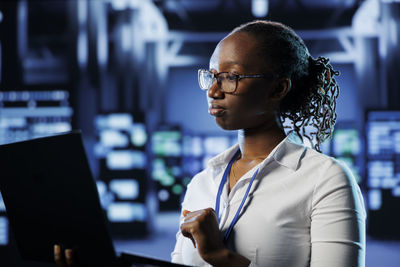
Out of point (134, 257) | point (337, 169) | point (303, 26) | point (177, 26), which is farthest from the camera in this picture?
point (177, 26)

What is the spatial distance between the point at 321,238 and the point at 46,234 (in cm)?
61

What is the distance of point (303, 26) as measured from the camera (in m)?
5.52

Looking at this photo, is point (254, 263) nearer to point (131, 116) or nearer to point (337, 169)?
point (337, 169)

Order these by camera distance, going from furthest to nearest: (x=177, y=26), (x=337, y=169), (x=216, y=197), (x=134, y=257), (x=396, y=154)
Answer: (x=177, y=26) < (x=396, y=154) < (x=216, y=197) < (x=337, y=169) < (x=134, y=257)

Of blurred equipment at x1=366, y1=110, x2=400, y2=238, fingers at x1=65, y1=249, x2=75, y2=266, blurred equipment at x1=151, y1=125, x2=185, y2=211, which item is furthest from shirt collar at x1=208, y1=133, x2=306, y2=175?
blurred equipment at x1=151, y1=125, x2=185, y2=211

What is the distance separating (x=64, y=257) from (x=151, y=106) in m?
5.92

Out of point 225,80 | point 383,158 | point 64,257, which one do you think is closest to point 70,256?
point 64,257

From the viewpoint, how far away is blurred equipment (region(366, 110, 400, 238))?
4.00 meters

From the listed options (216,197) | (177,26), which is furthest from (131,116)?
(216,197)

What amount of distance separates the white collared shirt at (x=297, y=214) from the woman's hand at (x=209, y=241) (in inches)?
2.7

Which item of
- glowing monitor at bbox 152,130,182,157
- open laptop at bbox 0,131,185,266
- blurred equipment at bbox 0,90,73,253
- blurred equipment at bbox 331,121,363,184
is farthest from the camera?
glowing monitor at bbox 152,130,182,157

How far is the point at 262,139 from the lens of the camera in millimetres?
1114

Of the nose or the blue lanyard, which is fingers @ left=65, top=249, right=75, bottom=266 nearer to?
the blue lanyard

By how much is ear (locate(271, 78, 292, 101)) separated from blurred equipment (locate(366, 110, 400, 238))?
10.8ft
